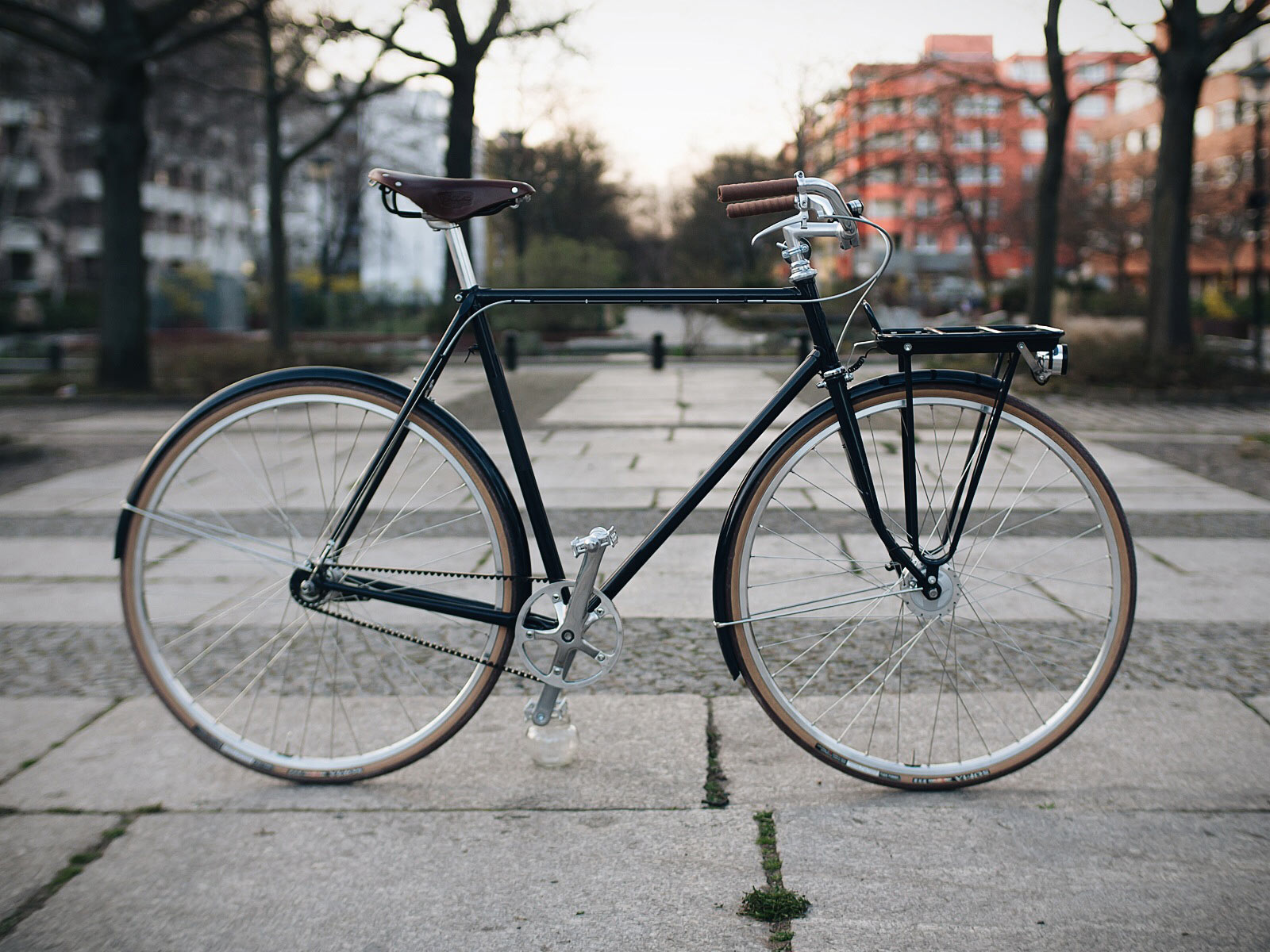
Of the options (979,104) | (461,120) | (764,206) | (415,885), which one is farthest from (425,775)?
(979,104)

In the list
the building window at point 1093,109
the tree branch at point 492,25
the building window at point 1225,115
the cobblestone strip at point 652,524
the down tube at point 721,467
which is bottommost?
the cobblestone strip at point 652,524

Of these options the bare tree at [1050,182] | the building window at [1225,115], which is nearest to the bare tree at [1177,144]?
the bare tree at [1050,182]

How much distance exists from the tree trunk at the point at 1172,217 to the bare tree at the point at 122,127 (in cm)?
1155

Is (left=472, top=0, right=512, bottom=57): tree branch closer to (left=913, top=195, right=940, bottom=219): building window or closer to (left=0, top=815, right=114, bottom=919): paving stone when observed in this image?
(left=0, top=815, right=114, bottom=919): paving stone

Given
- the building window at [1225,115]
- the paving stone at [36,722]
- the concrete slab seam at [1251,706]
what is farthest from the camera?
the building window at [1225,115]

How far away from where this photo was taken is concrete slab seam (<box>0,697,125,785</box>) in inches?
109

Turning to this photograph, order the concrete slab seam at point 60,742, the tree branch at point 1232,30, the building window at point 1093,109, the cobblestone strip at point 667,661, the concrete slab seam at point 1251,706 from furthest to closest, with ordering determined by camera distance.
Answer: the building window at point 1093,109, the tree branch at point 1232,30, the cobblestone strip at point 667,661, the concrete slab seam at point 1251,706, the concrete slab seam at point 60,742

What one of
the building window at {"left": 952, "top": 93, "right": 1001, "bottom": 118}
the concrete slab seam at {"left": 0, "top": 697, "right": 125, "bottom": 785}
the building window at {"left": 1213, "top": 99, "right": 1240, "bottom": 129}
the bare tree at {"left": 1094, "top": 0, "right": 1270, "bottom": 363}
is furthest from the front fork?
the building window at {"left": 1213, "top": 99, "right": 1240, "bottom": 129}

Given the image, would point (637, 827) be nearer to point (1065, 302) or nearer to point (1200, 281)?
point (1065, 302)

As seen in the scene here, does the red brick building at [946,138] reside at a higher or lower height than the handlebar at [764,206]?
higher

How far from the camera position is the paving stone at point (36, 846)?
2.25m

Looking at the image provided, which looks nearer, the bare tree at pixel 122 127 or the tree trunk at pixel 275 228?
the bare tree at pixel 122 127

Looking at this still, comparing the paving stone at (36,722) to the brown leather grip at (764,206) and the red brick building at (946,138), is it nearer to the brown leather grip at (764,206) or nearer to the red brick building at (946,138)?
the brown leather grip at (764,206)

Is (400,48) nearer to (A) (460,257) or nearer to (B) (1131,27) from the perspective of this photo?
(B) (1131,27)
